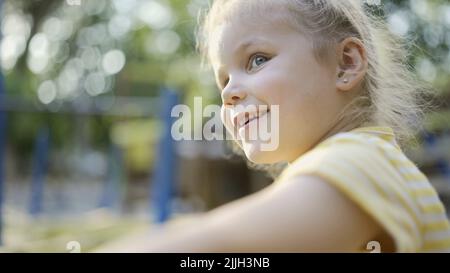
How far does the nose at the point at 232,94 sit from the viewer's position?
0.49 m

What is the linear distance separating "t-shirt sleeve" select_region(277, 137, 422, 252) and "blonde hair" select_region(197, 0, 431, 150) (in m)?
0.13

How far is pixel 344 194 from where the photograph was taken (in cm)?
33

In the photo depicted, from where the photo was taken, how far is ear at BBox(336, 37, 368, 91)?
1.67ft

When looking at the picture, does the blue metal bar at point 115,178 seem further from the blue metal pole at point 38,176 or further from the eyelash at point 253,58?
the eyelash at point 253,58

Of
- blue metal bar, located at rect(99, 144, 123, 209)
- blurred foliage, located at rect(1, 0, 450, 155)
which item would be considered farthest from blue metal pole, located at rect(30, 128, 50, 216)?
blue metal bar, located at rect(99, 144, 123, 209)

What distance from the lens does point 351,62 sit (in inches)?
20.6

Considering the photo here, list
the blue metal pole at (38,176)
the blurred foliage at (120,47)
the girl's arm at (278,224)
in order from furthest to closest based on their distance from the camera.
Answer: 1. the blue metal pole at (38,176)
2. the blurred foliage at (120,47)
3. the girl's arm at (278,224)

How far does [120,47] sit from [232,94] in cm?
206

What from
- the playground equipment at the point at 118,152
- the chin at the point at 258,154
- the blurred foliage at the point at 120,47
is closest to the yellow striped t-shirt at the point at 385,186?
the chin at the point at 258,154

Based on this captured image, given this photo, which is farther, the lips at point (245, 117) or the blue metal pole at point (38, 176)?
the blue metal pole at point (38, 176)

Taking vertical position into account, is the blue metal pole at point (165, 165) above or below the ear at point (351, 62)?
above
